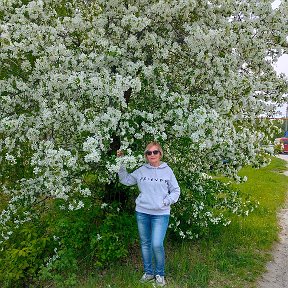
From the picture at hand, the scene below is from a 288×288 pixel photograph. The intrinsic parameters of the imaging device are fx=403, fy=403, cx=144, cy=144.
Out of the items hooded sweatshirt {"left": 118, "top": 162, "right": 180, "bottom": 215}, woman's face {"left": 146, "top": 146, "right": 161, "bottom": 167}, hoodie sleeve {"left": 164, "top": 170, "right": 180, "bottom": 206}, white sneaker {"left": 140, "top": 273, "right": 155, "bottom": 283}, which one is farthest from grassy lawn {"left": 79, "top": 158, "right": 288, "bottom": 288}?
woman's face {"left": 146, "top": 146, "right": 161, "bottom": 167}

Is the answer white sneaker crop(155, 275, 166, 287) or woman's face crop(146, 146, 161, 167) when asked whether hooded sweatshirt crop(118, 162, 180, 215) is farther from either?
white sneaker crop(155, 275, 166, 287)

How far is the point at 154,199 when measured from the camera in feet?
18.1

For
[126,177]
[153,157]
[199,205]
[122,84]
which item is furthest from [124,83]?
[199,205]

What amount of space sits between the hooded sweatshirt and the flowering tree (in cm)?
27

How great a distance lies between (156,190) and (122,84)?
66.8 inches

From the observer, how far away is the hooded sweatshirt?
5.52m

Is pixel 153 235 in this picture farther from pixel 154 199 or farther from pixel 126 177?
pixel 126 177

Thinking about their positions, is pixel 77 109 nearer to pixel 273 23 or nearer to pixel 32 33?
pixel 32 33

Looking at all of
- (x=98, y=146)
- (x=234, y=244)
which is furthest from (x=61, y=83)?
(x=234, y=244)

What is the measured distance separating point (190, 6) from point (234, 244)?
187 inches

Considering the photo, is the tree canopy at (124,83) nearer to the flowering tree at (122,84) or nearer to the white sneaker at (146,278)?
the flowering tree at (122,84)

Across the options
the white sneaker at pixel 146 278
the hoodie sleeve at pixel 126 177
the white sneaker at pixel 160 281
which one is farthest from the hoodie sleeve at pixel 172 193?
the white sneaker at pixel 146 278

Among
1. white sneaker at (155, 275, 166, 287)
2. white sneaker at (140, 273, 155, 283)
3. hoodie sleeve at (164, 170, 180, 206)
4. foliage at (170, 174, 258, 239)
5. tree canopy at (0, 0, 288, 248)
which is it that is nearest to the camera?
hoodie sleeve at (164, 170, 180, 206)

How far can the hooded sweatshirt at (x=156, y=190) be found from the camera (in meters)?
5.52
